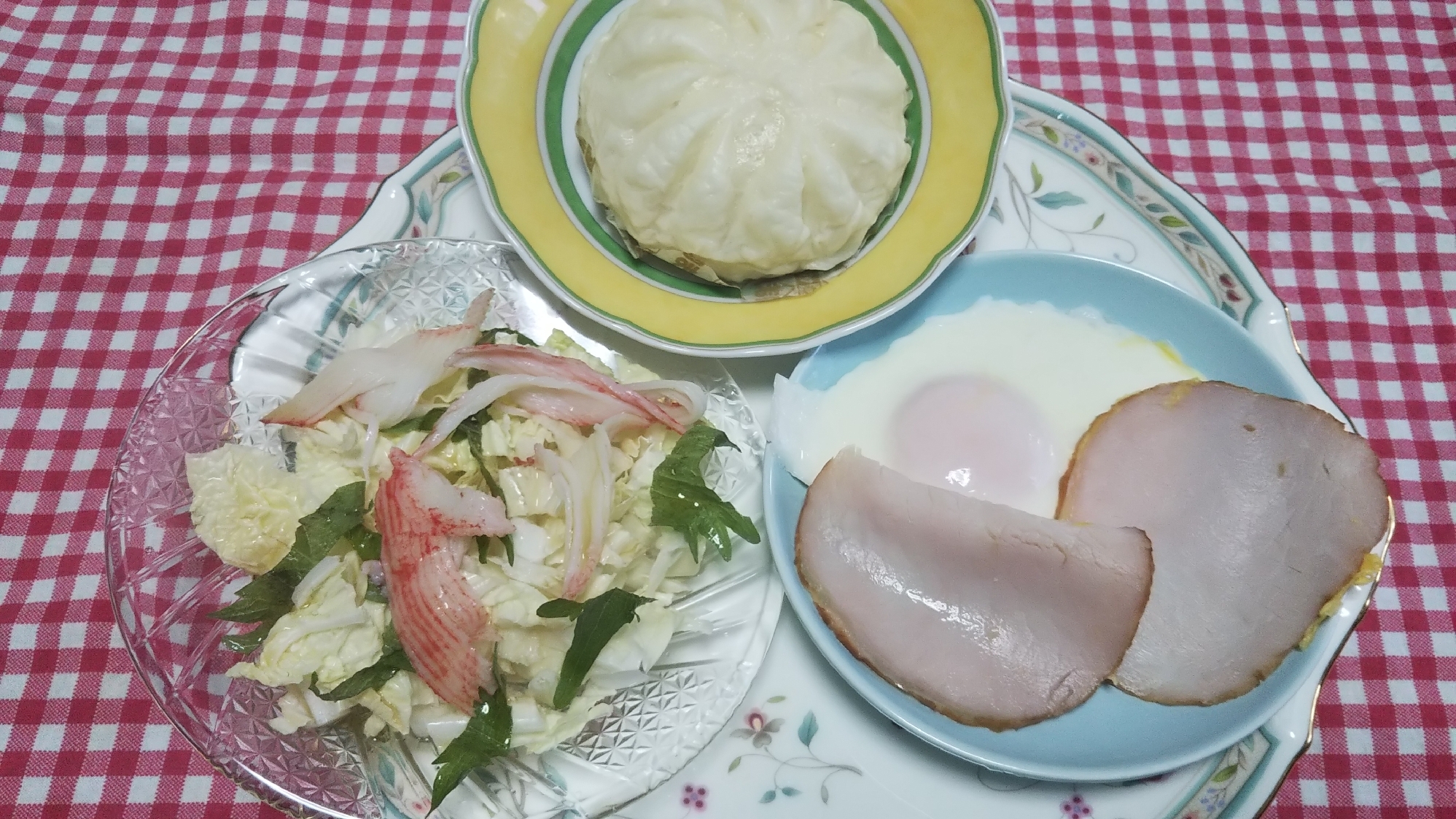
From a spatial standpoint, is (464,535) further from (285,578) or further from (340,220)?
(340,220)

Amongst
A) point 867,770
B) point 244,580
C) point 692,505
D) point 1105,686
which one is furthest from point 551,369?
point 1105,686

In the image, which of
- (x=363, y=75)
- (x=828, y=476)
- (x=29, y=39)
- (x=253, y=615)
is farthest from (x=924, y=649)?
(x=29, y=39)

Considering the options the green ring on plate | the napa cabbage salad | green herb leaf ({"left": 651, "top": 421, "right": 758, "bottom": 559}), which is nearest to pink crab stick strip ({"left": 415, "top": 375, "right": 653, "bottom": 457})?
the napa cabbage salad

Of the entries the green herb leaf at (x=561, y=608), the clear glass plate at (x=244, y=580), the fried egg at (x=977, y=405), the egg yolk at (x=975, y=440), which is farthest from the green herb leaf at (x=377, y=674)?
the egg yolk at (x=975, y=440)

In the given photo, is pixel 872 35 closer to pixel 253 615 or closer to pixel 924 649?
pixel 924 649

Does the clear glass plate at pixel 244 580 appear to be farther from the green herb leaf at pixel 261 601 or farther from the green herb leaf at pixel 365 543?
the green herb leaf at pixel 365 543
